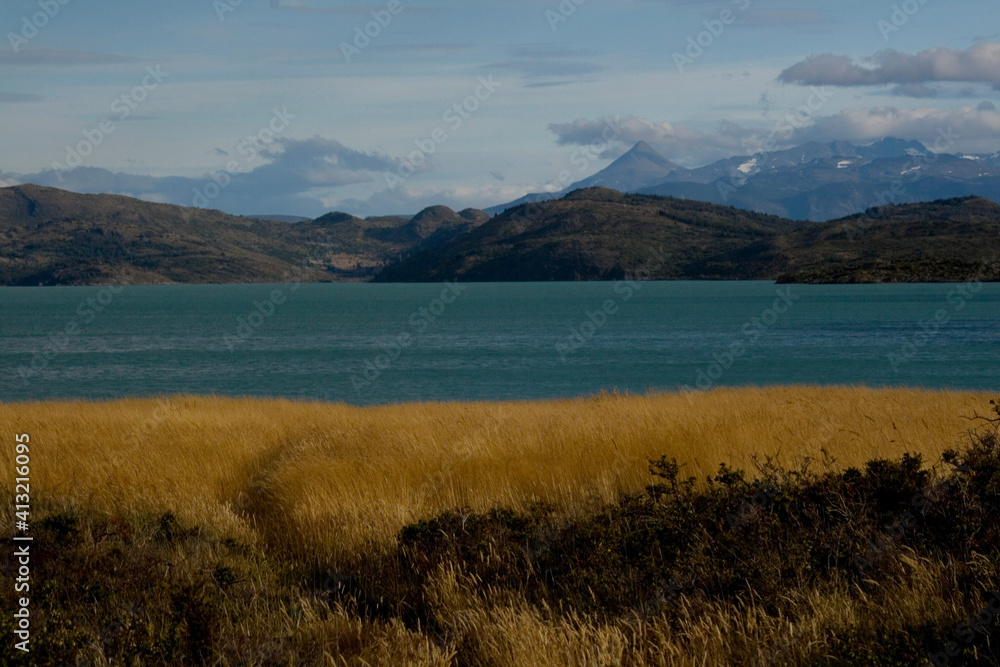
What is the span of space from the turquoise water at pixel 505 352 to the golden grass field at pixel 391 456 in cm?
1462

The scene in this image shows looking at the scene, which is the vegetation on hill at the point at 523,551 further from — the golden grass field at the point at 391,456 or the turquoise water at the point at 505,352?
the turquoise water at the point at 505,352

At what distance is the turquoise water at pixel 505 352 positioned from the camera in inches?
1762

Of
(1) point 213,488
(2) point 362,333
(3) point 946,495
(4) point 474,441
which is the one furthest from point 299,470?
(2) point 362,333

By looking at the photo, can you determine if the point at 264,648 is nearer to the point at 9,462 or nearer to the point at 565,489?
the point at 565,489

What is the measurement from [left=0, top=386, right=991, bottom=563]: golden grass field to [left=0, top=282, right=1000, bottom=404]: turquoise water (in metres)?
14.6

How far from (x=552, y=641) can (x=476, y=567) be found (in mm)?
1919

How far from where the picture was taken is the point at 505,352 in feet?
208

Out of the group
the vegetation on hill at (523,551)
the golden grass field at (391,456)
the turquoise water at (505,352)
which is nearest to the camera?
the vegetation on hill at (523,551)

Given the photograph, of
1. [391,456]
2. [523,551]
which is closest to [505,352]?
[391,456]

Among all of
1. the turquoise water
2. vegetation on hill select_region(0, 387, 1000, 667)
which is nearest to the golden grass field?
vegetation on hill select_region(0, 387, 1000, 667)

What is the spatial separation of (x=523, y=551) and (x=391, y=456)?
440 cm

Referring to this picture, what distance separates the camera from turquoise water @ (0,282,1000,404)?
147 ft

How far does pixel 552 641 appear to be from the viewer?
614 cm

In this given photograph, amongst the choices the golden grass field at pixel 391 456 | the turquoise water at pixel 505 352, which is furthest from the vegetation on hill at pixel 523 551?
the turquoise water at pixel 505 352
